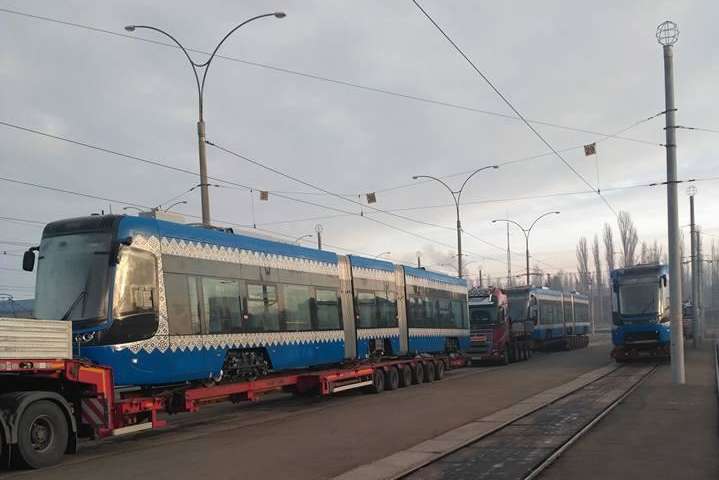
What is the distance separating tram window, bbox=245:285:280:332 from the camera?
1537cm

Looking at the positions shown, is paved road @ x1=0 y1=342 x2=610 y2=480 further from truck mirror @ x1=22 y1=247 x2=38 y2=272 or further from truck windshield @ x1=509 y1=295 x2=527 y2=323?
truck windshield @ x1=509 y1=295 x2=527 y2=323

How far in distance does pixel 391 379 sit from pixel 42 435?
524 inches

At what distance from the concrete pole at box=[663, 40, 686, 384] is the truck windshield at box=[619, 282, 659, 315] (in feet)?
32.6

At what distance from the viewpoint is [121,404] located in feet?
38.2

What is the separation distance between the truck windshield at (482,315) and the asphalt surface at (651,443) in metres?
16.6

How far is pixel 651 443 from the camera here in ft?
36.8

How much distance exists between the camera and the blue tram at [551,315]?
40.8 metres

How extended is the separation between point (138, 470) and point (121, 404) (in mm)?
1790

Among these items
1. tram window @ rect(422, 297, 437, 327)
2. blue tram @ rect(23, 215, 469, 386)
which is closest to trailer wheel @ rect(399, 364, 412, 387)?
tram window @ rect(422, 297, 437, 327)

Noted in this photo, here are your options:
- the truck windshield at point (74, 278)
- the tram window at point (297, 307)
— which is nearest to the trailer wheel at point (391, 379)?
the tram window at point (297, 307)

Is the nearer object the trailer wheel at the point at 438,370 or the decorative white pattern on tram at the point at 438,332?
the decorative white pattern on tram at the point at 438,332

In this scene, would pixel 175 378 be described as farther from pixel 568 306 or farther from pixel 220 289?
pixel 568 306

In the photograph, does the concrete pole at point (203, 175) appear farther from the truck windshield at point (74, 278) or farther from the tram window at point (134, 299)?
the truck windshield at point (74, 278)

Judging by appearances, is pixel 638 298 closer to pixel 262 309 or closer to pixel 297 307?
pixel 297 307
